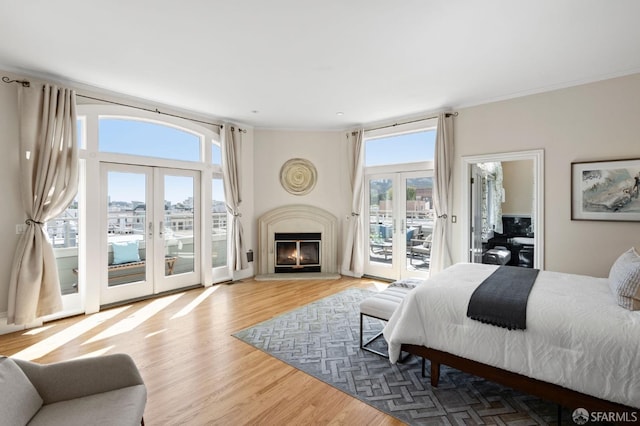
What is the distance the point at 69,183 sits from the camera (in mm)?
→ 3580

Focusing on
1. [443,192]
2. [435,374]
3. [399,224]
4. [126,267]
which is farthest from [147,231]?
[443,192]

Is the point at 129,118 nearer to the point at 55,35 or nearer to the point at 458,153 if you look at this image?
the point at 55,35

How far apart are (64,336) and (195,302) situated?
1.47 metres

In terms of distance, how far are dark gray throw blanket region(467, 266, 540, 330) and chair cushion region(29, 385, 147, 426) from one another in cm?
206

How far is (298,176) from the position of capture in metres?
6.00

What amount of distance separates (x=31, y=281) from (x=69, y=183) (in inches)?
44.7

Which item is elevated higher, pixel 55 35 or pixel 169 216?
pixel 55 35

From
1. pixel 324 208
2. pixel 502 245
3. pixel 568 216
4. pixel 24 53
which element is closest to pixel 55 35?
pixel 24 53

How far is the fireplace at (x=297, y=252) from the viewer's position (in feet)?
19.5

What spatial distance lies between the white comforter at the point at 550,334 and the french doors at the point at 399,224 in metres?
2.60

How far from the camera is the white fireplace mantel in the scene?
232 inches

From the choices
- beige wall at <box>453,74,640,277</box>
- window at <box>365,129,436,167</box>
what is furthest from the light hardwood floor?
beige wall at <box>453,74,640,277</box>

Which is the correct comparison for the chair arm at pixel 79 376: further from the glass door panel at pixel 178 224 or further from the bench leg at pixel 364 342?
the glass door panel at pixel 178 224

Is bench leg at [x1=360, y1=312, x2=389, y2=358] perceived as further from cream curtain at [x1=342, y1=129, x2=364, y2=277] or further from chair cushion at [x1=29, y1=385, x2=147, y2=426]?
cream curtain at [x1=342, y1=129, x2=364, y2=277]
